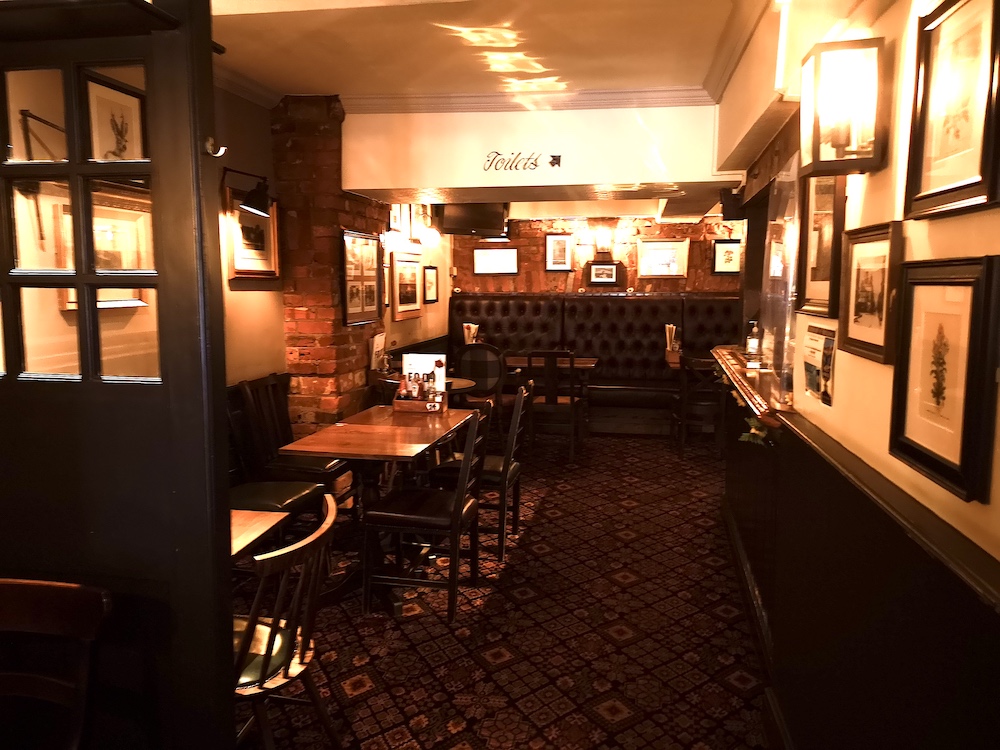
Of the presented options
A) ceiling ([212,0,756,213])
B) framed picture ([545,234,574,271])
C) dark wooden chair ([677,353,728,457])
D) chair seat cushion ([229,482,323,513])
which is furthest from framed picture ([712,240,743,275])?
chair seat cushion ([229,482,323,513])

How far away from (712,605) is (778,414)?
141 centimetres

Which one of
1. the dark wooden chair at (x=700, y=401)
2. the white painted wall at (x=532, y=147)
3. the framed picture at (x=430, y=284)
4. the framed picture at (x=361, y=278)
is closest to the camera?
the white painted wall at (x=532, y=147)

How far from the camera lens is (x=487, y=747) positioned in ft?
7.55

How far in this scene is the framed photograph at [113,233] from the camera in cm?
154

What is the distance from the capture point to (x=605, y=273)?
827cm

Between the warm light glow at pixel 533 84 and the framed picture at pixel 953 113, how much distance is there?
3042mm

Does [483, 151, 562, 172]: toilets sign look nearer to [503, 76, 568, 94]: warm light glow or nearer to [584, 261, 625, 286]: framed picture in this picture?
[503, 76, 568, 94]: warm light glow

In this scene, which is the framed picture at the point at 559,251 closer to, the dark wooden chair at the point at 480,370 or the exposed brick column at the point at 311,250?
the dark wooden chair at the point at 480,370

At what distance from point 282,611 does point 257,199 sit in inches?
115

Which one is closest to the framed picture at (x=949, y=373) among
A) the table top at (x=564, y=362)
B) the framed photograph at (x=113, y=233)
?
the framed photograph at (x=113, y=233)

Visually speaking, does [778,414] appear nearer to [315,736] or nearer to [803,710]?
[803,710]

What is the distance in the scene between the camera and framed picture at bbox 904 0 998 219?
3.56ft

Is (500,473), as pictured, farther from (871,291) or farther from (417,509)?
(871,291)

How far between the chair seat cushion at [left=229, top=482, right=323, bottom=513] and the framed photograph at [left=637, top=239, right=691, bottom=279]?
5523 millimetres
